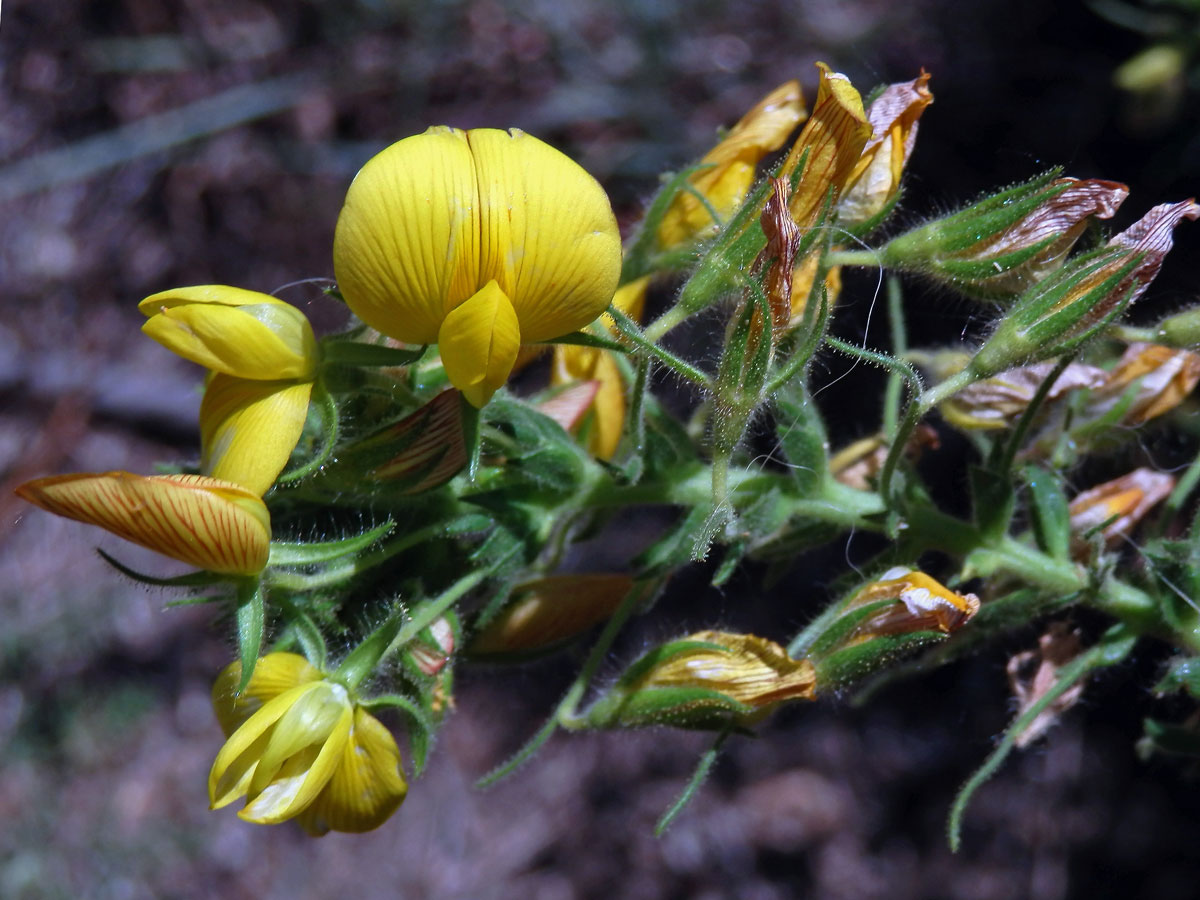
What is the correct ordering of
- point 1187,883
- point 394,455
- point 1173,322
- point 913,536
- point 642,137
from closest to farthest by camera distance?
point 394,455 → point 1173,322 → point 913,536 → point 1187,883 → point 642,137

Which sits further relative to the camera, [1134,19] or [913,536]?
[1134,19]

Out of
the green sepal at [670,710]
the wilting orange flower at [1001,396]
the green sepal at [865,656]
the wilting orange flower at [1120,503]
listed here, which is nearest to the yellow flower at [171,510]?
the green sepal at [670,710]

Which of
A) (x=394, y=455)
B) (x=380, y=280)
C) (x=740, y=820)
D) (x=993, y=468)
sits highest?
(x=380, y=280)

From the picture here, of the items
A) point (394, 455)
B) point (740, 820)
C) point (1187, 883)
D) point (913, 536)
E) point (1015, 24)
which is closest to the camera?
Answer: point (394, 455)

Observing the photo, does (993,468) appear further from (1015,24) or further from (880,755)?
(1015,24)

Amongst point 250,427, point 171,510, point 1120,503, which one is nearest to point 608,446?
point 250,427

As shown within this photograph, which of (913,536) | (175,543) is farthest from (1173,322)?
(175,543)

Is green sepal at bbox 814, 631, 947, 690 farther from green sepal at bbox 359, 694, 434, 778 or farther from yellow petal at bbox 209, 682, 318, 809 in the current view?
yellow petal at bbox 209, 682, 318, 809

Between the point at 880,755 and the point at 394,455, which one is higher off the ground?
the point at 394,455

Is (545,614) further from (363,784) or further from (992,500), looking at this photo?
→ (992,500)
